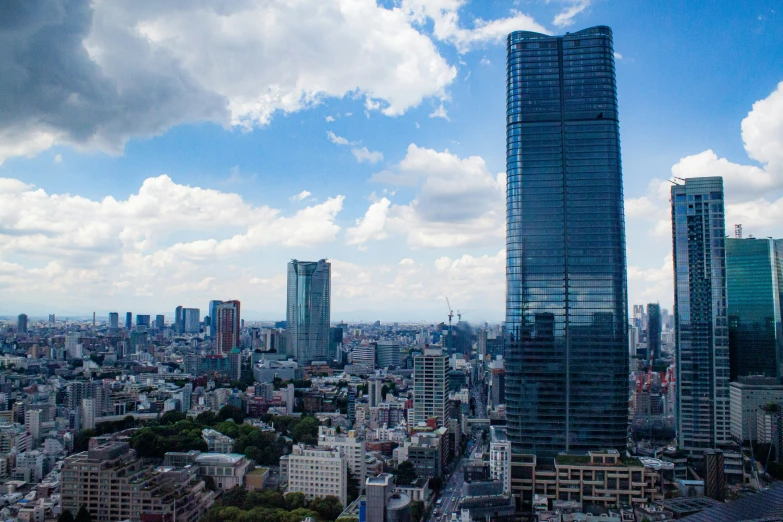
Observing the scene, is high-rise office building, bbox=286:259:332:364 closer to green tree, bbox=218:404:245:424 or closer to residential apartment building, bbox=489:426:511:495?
green tree, bbox=218:404:245:424

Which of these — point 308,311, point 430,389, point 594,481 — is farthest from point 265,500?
point 308,311

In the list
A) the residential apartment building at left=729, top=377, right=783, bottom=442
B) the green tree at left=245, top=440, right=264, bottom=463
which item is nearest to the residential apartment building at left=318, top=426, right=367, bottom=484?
the green tree at left=245, top=440, right=264, bottom=463

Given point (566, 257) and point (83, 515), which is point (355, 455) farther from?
point (566, 257)

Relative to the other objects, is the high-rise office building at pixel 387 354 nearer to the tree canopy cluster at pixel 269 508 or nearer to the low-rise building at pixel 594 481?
the low-rise building at pixel 594 481

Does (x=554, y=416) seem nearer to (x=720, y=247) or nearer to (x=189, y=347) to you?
(x=720, y=247)

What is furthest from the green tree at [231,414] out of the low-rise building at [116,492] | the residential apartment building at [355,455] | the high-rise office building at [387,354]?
the high-rise office building at [387,354]
